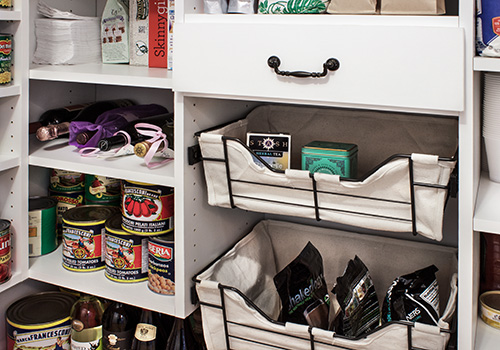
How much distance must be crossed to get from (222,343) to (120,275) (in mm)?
352

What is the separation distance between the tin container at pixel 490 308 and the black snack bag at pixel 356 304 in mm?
238

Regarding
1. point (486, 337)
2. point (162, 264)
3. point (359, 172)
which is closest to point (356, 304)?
point (486, 337)

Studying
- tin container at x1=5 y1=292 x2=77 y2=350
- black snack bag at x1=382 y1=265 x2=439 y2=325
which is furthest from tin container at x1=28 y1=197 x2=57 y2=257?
black snack bag at x1=382 y1=265 x2=439 y2=325

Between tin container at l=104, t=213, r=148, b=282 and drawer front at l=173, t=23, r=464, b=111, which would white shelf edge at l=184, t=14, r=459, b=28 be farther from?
tin container at l=104, t=213, r=148, b=282

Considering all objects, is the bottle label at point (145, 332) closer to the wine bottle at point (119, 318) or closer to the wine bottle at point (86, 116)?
the wine bottle at point (119, 318)

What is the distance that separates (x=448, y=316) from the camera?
1.05 meters

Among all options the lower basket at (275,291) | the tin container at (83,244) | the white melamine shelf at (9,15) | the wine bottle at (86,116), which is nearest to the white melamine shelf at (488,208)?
the lower basket at (275,291)

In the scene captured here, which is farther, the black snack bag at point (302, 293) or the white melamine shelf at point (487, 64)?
the black snack bag at point (302, 293)

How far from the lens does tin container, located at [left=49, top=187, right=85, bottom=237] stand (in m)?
1.67

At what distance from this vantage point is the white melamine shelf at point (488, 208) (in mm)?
963

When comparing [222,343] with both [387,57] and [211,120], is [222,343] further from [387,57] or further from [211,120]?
[387,57]

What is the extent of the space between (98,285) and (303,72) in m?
0.82

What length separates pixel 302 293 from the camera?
125cm

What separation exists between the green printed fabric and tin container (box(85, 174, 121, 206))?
75 cm
